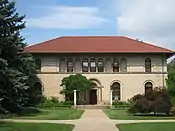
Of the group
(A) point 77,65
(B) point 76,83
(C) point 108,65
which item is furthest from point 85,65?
(B) point 76,83

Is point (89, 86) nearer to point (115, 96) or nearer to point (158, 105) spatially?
point (115, 96)

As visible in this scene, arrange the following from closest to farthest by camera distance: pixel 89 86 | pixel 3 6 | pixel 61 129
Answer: pixel 61 129 < pixel 3 6 < pixel 89 86

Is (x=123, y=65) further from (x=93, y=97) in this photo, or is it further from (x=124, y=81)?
(x=93, y=97)

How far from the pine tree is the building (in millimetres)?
27292

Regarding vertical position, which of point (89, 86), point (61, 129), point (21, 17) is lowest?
point (61, 129)

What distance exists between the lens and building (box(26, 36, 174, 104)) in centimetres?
6456

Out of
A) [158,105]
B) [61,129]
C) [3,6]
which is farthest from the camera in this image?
[158,105]

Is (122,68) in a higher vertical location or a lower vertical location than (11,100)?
higher

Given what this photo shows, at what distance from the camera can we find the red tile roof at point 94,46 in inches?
2522

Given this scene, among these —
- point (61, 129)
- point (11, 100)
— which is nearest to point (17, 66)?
point (11, 100)

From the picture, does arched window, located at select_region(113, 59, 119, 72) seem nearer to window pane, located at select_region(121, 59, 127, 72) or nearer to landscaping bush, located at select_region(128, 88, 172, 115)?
window pane, located at select_region(121, 59, 127, 72)

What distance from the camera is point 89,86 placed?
62.1 metres

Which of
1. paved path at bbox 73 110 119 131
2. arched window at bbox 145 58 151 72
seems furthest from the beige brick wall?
paved path at bbox 73 110 119 131

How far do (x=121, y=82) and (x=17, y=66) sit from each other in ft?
98.4
